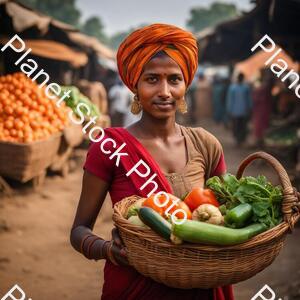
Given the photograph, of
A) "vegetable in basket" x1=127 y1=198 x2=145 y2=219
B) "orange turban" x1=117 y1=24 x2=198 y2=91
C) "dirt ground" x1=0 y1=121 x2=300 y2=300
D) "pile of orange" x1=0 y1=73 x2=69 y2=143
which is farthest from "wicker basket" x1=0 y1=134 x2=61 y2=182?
"vegetable in basket" x1=127 y1=198 x2=145 y2=219

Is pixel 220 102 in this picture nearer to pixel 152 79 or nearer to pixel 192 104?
pixel 192 104

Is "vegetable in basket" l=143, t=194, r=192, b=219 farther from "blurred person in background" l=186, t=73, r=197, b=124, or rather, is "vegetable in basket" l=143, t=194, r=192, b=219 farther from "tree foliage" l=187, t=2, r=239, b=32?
"tree foliage" l=187, t=2, r=239, b=32

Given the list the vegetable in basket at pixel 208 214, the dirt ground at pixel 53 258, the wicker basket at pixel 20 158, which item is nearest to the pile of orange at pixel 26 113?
the wicker basket at pixel 20 158

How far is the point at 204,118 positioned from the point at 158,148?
17.5 metres

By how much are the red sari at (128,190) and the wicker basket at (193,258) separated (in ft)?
0.93

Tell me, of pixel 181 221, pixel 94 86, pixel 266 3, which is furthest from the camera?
pixel 94 86

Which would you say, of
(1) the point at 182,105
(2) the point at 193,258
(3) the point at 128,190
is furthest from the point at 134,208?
(1) the point at 182,105

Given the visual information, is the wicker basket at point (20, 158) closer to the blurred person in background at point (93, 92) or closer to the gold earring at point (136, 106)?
the blurred person in background at point (93, 92)

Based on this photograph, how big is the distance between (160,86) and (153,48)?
0.15m

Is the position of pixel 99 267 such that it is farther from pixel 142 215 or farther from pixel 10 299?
pixel 142 215

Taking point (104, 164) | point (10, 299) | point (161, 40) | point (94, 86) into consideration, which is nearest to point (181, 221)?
point (104, 164)

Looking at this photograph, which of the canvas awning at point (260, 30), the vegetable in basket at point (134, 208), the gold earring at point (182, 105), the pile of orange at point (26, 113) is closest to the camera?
the vegetable in basket at point (134, 208)

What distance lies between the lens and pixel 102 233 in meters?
5.62

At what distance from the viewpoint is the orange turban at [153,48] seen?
1744 mm
